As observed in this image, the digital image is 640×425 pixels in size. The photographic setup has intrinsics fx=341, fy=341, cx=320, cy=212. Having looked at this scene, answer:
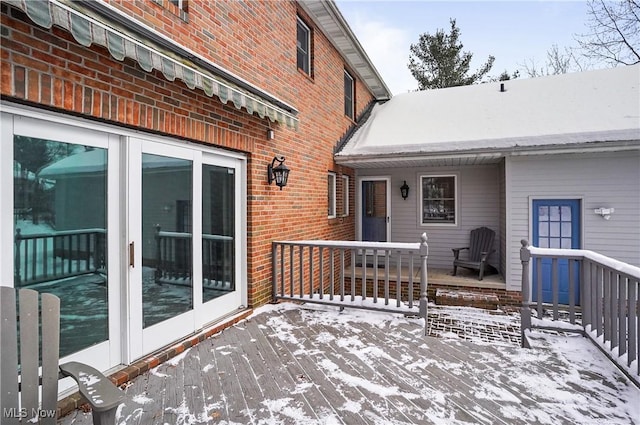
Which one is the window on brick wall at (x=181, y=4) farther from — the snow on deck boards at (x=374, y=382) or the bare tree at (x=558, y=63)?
the bare tree at (x=558, y=63)

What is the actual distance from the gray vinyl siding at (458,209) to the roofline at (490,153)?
1.31 m

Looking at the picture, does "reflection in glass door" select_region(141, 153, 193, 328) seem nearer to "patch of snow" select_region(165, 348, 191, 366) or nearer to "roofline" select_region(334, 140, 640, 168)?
"patch of snow" select_region(165, 348, 191, 366)

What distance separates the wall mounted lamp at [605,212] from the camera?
6.19 metres

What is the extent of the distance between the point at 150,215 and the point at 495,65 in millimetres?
19411

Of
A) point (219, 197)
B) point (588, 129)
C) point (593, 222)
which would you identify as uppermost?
point (588, 129)

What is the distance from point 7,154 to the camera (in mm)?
2188

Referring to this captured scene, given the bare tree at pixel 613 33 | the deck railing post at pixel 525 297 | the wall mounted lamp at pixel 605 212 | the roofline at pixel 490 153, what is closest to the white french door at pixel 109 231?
the deck railing post at pixel 525 297

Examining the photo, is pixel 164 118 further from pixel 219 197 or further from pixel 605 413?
pixel 605 413

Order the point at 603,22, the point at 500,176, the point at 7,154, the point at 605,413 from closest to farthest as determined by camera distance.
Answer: the point at 7,154
the point at 605,413
the point at 500,176
the point at 603,22

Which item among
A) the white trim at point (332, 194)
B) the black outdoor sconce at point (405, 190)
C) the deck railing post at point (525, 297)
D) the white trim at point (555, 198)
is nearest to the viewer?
the deck railing post at point (525, 297)

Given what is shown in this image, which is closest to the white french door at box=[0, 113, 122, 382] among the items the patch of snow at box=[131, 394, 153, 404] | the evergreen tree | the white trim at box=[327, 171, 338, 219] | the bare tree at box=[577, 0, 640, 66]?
the patch of snow at box=[131, 394, 153, 404]

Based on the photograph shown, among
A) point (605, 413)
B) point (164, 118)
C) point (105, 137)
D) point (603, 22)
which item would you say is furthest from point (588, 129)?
point (603, 22)

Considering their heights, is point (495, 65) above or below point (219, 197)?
above

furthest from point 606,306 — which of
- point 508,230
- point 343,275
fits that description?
point 508,230
